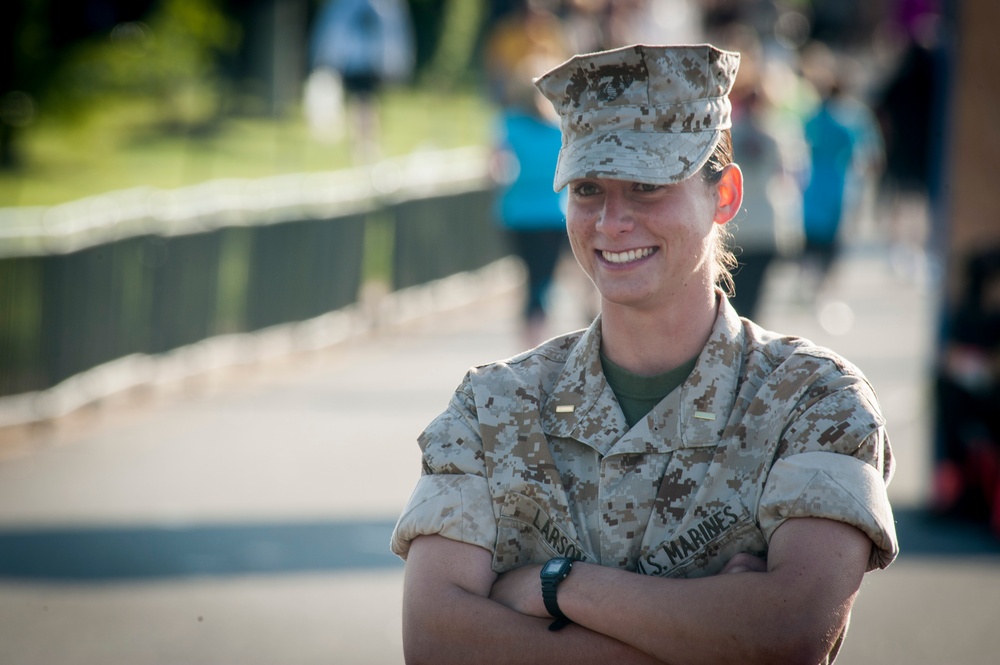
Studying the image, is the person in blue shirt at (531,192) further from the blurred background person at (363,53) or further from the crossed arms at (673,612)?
the blurred background person at (363,53)

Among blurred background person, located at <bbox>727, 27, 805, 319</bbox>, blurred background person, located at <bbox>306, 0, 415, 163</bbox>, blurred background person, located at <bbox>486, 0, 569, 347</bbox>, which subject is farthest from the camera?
blurred background person, located at <bbox>306, 0, 415, 163</bbox>

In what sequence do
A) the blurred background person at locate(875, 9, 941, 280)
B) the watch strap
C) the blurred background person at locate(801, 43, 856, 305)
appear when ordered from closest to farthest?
the watch strap < the blurred background person at locate(801, 43, 856, 305) < the blurred background person at locate(875, 9, 941, 280)

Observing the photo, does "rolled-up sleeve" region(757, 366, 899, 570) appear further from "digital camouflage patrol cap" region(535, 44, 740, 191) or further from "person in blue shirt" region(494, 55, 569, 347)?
"person in blue shirt" region(494, 55, 569, 347)

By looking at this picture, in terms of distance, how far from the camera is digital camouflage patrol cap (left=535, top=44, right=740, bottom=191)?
311 cm

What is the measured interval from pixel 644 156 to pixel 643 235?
0.17m

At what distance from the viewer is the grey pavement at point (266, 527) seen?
631 cm

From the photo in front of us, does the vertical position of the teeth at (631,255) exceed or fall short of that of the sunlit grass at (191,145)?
it exceeds it

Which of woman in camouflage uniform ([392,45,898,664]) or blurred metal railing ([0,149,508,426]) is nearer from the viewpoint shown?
woman in camouflage uniform ([392,45,898,664])

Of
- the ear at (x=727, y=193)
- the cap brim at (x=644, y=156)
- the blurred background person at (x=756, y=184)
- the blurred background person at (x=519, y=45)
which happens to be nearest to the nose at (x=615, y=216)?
the cap brim at (x=644, y=156)

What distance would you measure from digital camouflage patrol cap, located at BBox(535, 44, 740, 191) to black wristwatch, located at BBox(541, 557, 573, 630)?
29.7 inches

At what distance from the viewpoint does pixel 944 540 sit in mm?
7816

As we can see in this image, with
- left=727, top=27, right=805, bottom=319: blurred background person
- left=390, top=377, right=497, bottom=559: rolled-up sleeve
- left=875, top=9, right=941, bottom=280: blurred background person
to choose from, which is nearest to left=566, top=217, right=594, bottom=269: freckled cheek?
left=390, top=377, right=497, bottom=559: rolled-up sleeve

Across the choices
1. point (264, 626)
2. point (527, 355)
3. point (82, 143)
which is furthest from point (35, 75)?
point (527, 355)

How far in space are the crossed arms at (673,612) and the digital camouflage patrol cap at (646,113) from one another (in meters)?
0.75
